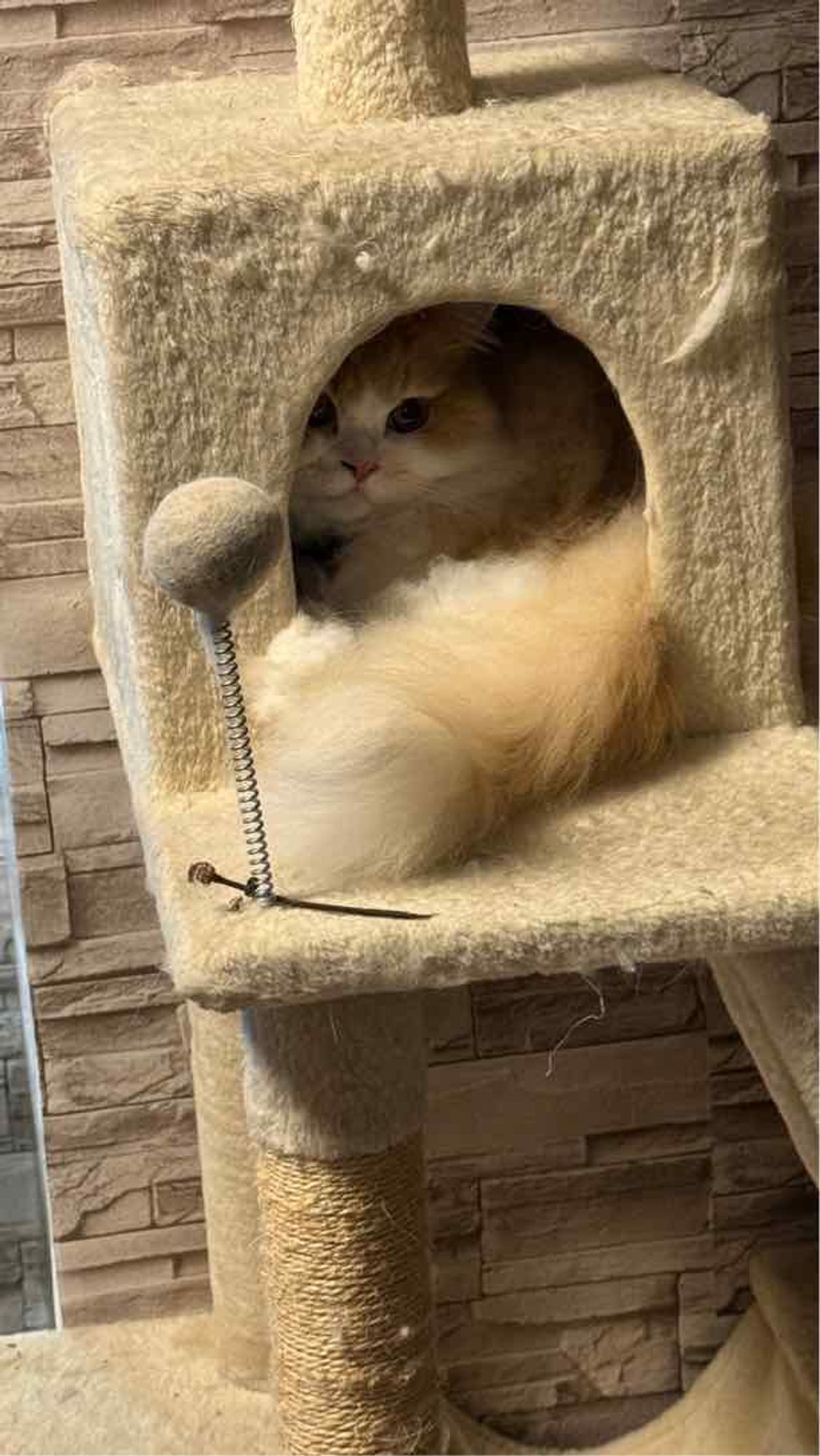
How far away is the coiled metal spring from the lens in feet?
3.43

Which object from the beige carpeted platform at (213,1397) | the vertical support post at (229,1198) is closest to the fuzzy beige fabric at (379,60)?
the vertical support post at (229,1198)

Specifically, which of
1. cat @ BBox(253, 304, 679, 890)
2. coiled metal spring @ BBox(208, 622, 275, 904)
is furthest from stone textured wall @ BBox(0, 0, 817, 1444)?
coiled metal spring @ BBox(208, 622, 275, 904)

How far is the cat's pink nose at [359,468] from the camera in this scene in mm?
1415

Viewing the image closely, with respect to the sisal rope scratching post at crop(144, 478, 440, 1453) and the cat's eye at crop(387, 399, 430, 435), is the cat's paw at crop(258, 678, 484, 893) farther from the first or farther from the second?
the cat's eye at crop(387, 399, 430, 435)

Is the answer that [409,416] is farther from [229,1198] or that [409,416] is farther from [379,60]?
[229,1198]

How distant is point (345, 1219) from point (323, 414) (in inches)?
21.0

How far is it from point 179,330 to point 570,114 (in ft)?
0.89

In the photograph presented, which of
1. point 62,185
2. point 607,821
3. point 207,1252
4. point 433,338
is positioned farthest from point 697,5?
point 207,1252

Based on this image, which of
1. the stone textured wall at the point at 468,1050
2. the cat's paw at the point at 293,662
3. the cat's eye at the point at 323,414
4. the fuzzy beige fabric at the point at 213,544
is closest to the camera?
the fuzzy beige fabric at the point at 213,544

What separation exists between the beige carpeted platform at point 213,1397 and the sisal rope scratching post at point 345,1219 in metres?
0.36

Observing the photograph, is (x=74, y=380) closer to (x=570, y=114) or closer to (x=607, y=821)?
(x=570, y=114)

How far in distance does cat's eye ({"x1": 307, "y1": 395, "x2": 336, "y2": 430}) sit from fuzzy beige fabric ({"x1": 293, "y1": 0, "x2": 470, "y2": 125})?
21 cm

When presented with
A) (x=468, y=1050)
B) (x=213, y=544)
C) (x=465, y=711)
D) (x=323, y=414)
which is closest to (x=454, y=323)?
(x=323, y=414)

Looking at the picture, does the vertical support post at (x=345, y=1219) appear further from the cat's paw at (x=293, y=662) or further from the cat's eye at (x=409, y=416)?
the cat's eye at (x=409, y=416)
